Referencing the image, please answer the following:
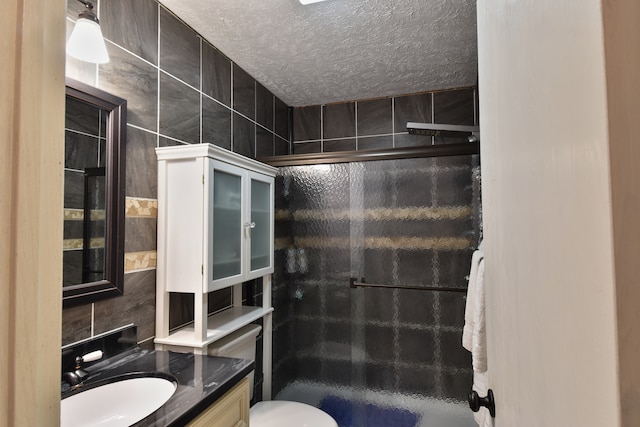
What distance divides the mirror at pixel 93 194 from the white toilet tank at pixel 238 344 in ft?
1.77

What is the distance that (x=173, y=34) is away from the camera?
5.24 ft

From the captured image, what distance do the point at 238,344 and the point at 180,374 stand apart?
593mm

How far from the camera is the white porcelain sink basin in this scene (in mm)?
1018

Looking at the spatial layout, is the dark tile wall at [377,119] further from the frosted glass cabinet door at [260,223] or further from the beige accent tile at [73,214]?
the beige accent tile at [73,214]

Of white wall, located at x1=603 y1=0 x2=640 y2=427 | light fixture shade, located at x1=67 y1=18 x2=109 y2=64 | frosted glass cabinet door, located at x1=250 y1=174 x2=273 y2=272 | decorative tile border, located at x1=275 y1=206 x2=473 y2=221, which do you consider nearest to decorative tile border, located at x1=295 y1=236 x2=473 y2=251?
decorative tile border, located at x1=275 y1=206 x2=473 y2=221

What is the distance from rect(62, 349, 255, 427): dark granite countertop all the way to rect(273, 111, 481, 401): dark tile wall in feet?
3.37

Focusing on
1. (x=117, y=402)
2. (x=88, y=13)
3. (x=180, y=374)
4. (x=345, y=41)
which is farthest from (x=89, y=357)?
(x=345, y=41)

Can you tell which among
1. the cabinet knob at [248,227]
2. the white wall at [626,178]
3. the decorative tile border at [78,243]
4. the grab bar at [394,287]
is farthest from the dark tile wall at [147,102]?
the white wall at [626,178]

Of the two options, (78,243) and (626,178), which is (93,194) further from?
(626,178)

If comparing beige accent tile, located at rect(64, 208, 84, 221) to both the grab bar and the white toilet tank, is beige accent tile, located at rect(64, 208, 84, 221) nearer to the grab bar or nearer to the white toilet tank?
the white toilet tank

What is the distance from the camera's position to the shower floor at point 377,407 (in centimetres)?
208

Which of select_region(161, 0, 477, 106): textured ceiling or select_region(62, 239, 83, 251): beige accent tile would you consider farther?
select_region(161, 0, 477, 106): textured ceiling

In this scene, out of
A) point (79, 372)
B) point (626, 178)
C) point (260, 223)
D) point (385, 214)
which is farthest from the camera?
Answer: point (385, 214)

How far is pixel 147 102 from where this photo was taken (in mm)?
1442
